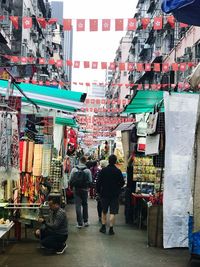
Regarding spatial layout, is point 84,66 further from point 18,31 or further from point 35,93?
point 18,31

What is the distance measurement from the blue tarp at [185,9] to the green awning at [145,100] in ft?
12.0

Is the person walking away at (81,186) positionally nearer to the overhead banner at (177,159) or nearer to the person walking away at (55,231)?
the person walking away at (55,231)

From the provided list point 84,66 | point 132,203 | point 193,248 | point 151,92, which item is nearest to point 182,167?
point 193,248

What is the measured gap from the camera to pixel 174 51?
32.6m

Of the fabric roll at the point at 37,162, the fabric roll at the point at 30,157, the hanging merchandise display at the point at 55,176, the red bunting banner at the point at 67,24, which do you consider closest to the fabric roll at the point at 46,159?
the fabric roll at the point at 37,162

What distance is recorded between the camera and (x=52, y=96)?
1180cm

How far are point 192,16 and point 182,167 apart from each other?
9.99ft

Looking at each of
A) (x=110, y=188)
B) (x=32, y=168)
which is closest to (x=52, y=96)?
(x=32, y=168)

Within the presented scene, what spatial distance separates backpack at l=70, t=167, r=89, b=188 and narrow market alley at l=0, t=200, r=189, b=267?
1.61 m

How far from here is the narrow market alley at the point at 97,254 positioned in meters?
8.78

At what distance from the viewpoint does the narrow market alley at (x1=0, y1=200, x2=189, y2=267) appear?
28.8 feet

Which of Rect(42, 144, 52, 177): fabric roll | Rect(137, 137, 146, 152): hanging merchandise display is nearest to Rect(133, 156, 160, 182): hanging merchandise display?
Rect(137, 137, 146, 152): hanging merchandise display

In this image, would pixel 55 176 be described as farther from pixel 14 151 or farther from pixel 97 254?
pixel 14 151

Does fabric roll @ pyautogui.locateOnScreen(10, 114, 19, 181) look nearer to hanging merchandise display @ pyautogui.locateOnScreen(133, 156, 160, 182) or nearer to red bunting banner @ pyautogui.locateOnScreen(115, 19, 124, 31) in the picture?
hanging merchandise display @ pyautogui.locateOnScreen(133, 156, 160, 182)
